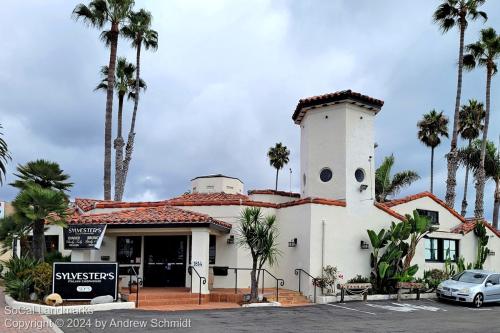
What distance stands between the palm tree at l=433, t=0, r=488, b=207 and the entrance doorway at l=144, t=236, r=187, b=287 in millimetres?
17743

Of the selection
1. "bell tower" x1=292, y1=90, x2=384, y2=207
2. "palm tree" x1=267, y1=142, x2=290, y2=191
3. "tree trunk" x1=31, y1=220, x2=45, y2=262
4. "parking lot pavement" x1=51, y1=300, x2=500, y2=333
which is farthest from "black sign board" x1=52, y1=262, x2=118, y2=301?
"palm tree" x1=267, y1=142, x2=290, y2=191

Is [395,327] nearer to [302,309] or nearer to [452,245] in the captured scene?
[302,309]

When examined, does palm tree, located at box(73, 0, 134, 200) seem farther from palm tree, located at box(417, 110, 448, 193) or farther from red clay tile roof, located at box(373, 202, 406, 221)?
palm tree, located at box(417, 110, 448, 193)

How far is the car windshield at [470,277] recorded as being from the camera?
67.8 feet

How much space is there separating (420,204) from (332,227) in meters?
6.11

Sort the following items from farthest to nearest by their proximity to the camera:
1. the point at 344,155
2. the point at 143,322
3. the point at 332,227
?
the point at 344,155
the point at 332,227
the point at 143,322

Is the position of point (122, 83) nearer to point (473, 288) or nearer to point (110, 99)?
point (110, 99)

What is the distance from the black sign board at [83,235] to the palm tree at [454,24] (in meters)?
21.0

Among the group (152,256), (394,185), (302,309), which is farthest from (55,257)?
(394,185)

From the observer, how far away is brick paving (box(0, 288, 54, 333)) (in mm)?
11484

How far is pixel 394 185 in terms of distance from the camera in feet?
127

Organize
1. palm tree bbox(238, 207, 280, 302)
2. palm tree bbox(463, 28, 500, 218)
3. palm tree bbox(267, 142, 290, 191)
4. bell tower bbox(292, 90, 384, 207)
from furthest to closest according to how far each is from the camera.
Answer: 1. palm tree bbox(267, 142, 290, 191)
2. palm tree bbox(463, 28, 500, 218)
3. bell tower bbox(292, 90, 384, 207)
4. palm tree bbox(238, 207, 280, 302)

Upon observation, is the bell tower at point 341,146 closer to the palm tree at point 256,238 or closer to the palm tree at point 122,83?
the palm tree at point 256,238

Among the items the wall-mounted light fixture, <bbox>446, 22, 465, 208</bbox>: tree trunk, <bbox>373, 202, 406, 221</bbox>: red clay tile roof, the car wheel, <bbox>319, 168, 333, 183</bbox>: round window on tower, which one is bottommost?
the car wheel
